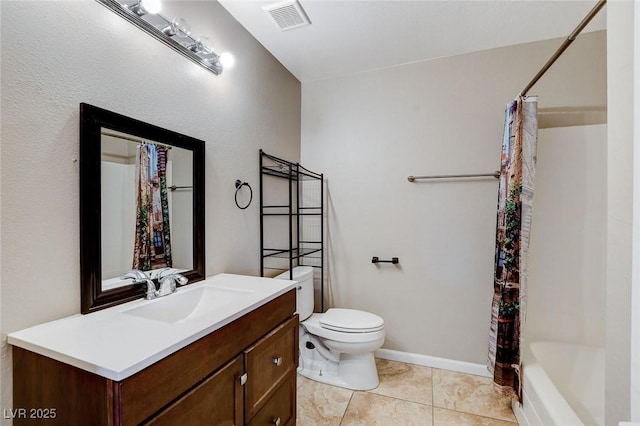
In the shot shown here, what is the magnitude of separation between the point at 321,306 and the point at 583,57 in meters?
2.64

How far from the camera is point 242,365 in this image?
1.08 metres

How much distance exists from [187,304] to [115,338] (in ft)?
1.55

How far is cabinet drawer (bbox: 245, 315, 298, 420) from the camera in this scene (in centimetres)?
113

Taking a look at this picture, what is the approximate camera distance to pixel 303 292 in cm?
215

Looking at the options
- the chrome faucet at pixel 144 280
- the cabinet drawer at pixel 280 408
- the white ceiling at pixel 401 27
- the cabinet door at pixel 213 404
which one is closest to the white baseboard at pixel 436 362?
the cabinet drawer at pixel 280 408

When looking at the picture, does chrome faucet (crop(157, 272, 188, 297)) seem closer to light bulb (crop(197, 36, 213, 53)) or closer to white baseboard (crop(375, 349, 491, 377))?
light bulb (crop(197, 36, 213, 53))

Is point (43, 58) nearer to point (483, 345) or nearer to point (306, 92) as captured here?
point (306, 92)

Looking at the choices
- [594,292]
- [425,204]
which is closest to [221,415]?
[425,204]

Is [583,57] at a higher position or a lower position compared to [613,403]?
higher

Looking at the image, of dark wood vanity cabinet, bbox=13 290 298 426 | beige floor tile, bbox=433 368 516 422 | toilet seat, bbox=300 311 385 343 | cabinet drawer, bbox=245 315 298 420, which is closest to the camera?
dark wood vanity cabinet, bbox=13 290 298 426

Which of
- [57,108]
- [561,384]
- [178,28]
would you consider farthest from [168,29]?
[561,384]

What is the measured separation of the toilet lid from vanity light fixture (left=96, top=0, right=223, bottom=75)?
173 centimetres

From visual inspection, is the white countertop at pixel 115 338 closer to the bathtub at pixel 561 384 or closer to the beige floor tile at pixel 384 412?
the beige floor tile at pixel 384 412

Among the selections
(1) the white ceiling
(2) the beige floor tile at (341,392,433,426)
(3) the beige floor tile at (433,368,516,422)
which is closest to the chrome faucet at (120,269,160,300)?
(2) the beige floor tile at (341,392,433,426)
